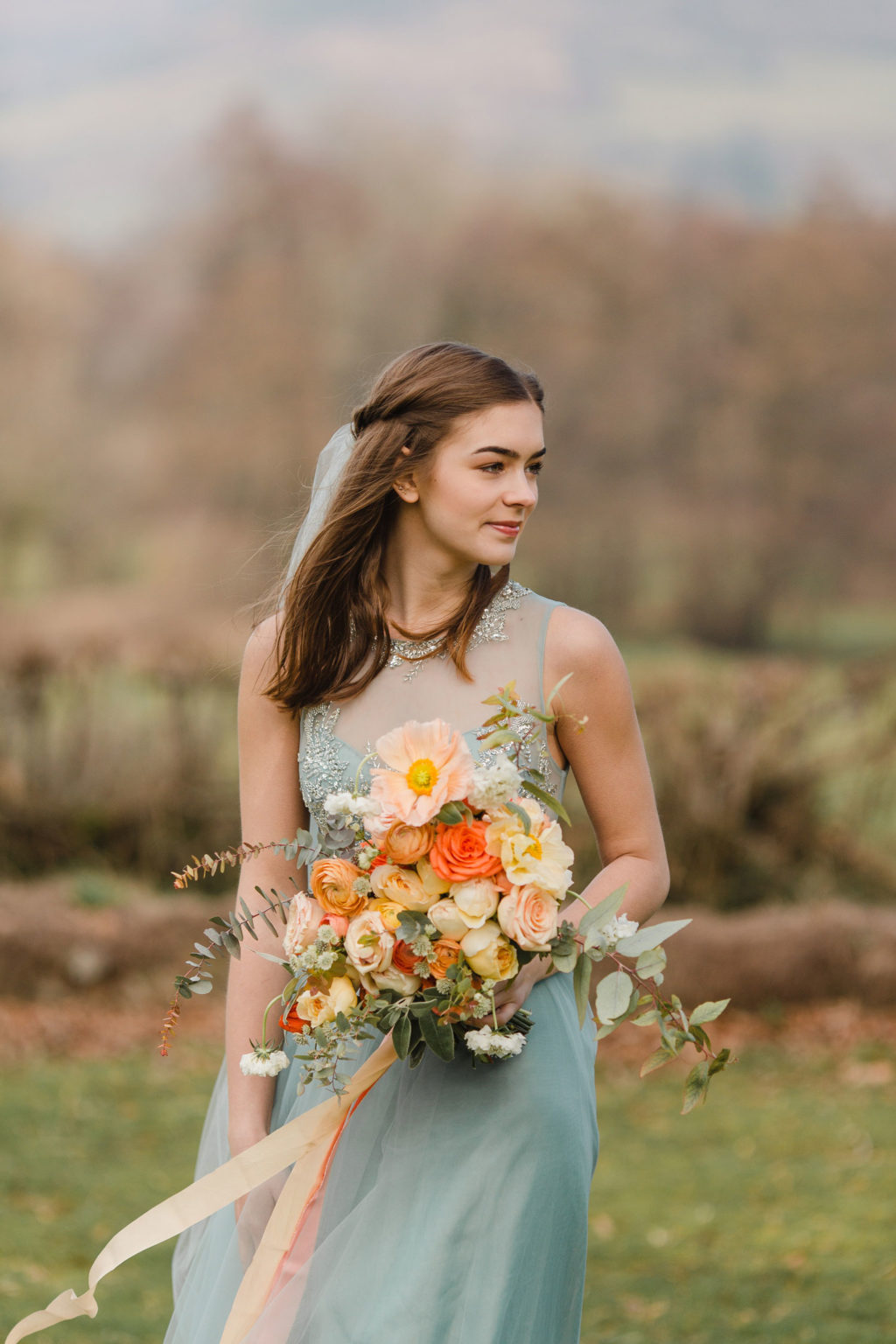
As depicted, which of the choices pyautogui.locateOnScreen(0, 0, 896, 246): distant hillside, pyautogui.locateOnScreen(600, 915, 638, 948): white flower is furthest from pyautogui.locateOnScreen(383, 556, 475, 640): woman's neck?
pyautogui.locateOnScreen(0, 0, 896, 246): distant hillside

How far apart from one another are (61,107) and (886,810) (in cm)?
1038

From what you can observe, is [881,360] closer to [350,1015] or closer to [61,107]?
[61,107]

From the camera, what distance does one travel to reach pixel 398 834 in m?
2.08

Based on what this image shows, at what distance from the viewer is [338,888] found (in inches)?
83.3

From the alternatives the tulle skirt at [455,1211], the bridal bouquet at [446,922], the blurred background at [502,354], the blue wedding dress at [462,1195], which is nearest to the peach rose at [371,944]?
the bridal bouquet at [446,922]

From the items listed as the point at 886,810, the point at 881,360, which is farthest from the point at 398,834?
the point at 881,360

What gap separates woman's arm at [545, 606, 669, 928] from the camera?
255 centimetres

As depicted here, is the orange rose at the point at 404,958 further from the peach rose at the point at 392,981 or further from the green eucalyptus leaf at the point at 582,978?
the green eucalyptus leaf at the point at 582,978

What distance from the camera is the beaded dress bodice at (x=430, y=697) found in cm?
259

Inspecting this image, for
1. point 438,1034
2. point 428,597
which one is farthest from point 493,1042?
point 428,597

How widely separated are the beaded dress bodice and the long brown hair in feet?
0.08

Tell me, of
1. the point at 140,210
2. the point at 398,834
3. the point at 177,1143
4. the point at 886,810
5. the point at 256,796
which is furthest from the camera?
the point at 140,210

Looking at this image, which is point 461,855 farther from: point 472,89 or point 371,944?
point 472,89

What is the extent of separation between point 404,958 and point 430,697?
0.67m
